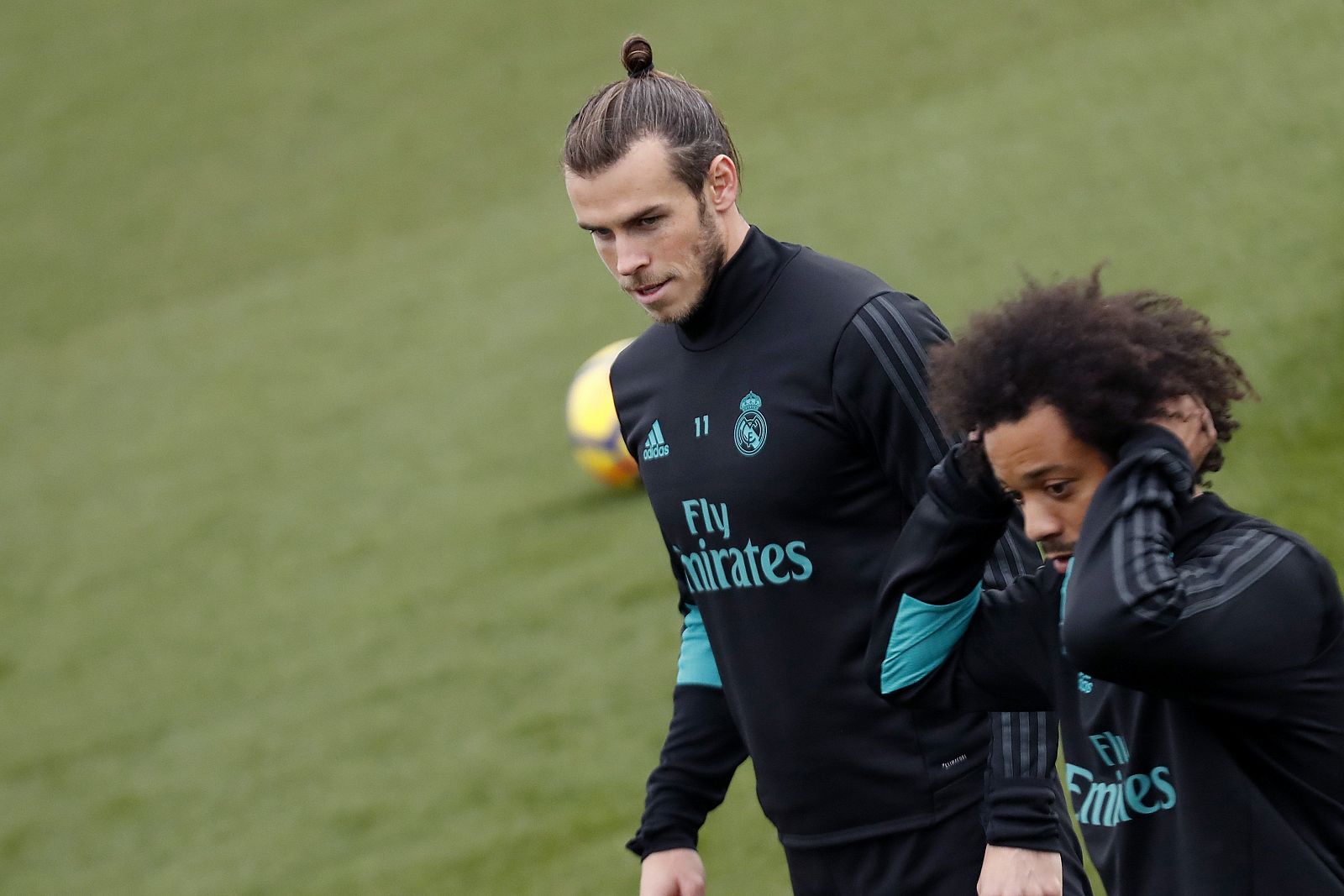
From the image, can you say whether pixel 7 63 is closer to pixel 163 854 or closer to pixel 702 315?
pixel 163 854

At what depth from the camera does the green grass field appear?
698 centimetres

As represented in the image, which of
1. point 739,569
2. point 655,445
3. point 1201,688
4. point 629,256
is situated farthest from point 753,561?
point 1201,688

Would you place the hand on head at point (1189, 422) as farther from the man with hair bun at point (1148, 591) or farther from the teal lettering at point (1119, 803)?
the teal lettering at point (1119, 803)

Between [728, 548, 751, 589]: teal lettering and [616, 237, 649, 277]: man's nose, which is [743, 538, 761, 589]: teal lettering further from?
[616, 237, 649, 277]: man's nose

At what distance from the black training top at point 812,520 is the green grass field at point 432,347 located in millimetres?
2685

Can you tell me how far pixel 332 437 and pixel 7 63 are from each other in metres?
11.4

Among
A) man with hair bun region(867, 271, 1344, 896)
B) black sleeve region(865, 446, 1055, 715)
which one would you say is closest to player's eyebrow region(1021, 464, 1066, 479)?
man with hair bun region(867, 271, 1344, 896)

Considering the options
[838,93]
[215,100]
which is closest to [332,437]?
[838,93]

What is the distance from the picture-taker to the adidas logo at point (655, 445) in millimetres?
2992

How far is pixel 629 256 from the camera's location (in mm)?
2807

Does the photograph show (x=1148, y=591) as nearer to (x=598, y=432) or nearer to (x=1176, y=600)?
(x=1176, y=600)

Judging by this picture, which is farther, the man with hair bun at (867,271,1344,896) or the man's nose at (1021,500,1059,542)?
the man's nose at (1021,500,1059,542)

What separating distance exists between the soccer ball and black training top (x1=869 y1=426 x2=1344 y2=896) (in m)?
6.59

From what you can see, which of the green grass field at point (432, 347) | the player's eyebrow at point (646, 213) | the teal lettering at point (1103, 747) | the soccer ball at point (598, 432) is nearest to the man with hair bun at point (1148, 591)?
the teal lettering at point (1103, 747)
